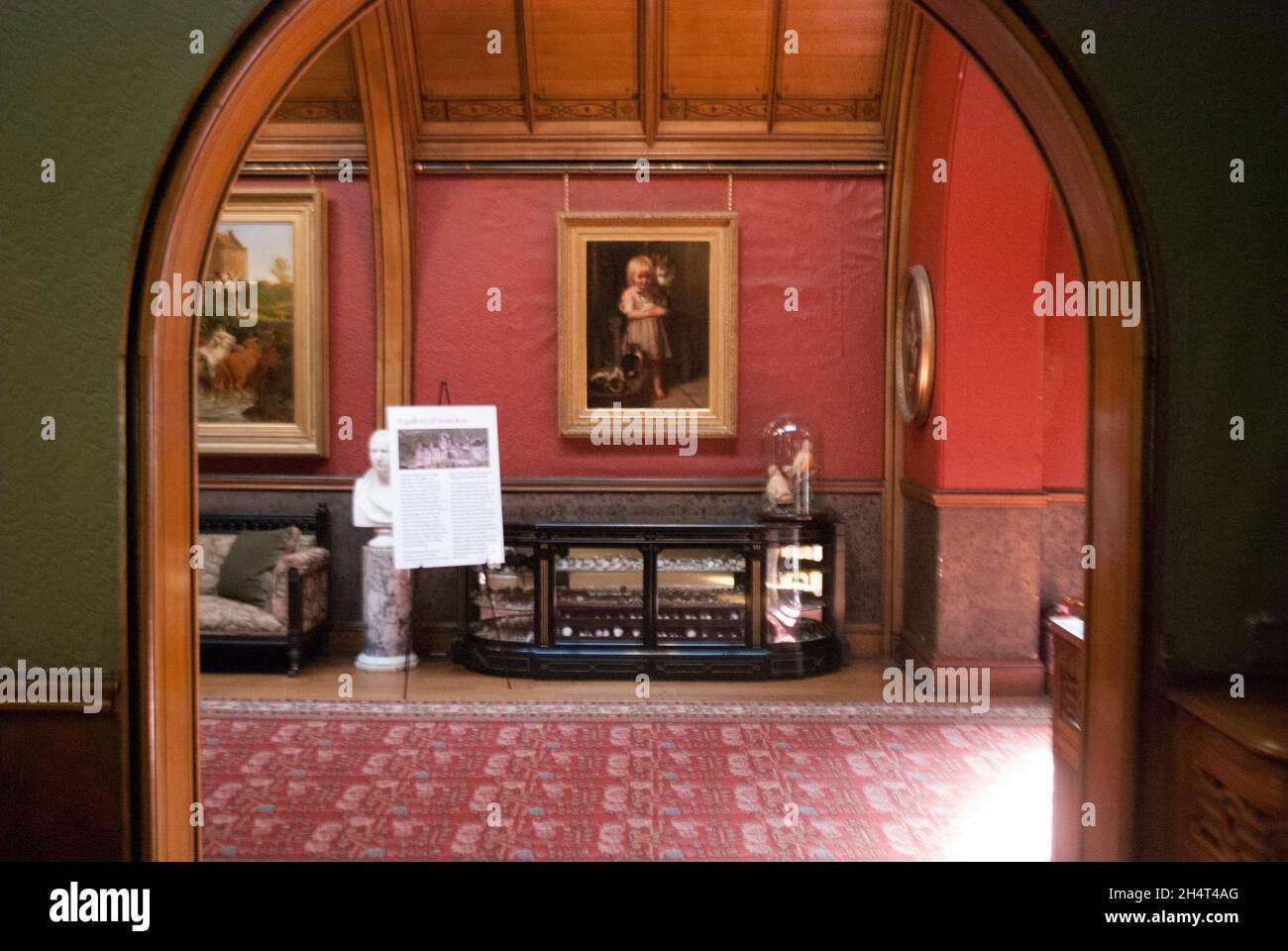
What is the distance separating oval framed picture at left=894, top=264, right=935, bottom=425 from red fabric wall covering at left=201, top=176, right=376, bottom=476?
3.91m

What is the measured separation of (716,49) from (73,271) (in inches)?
221

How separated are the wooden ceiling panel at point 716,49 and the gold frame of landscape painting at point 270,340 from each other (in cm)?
279

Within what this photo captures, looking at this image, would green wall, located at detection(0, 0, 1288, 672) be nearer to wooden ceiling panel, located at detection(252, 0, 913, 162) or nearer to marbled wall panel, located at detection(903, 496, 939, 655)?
marbled wall panel, located at detection(903, 496, 939, 655)

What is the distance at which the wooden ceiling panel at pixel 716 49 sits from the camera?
23.1ft

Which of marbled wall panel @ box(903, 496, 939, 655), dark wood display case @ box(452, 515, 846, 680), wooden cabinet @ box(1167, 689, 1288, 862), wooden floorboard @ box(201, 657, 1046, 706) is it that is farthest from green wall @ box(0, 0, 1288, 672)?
dark wood display case @ box(452, 515, 846, 680)

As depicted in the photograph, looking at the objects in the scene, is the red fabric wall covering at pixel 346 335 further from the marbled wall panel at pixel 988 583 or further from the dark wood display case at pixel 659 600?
the marbled wall panel at pixel 988 583

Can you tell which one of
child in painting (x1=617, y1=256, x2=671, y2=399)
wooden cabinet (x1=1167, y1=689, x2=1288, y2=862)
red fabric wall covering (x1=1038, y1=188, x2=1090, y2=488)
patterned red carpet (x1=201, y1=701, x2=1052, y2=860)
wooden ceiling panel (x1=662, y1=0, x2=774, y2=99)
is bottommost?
patterned red carpet (x1=201, y1=701, x2=1052, y2=860)

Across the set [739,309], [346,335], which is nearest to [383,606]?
[346,335]

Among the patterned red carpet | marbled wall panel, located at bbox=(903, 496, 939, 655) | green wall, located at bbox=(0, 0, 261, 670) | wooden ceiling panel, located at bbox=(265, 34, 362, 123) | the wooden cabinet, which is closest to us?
the wooden cabinet

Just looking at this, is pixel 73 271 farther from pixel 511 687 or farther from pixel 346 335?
pixel 346 335

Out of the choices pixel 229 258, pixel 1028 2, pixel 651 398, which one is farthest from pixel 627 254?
pixel 1028 2

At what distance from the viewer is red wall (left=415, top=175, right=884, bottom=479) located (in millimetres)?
7551

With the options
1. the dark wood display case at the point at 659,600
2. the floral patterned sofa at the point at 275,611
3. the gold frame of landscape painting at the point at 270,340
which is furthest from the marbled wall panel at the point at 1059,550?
the gold frame of landscape painting at the point at 270,340

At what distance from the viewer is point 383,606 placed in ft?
23.5
